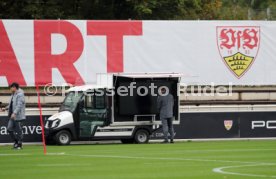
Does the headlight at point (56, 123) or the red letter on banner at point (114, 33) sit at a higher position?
the red letter on banner at point (114, 33)

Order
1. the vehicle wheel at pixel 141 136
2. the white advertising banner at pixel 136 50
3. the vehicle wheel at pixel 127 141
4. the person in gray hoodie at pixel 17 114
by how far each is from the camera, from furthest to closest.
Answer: the white advertising banner at pixel 136 50 → the vehicle wheel at pixel 127 141 → the vehicle wheel at pixel 141 136 → the person in gray hoodie at pixel 17 114

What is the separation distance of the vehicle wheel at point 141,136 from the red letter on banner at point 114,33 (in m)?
4.12

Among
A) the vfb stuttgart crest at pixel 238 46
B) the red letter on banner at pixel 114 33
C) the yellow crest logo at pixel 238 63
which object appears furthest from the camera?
the yellow crest logo at pixel 238 63

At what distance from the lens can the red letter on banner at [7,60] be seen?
31984 millimetres

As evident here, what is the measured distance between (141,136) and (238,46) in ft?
22.2

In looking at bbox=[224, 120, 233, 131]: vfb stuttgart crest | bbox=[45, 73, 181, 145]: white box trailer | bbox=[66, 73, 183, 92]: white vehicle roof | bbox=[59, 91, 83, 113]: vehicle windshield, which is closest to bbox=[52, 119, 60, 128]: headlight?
bbox=[45, 73, 181, 145]: white box trailer

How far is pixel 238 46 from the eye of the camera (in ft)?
112

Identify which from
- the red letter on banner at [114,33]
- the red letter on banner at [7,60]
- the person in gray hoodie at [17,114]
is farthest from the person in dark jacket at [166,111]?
the red letter on banner at [7,60]

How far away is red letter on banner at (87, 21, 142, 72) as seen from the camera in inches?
1302

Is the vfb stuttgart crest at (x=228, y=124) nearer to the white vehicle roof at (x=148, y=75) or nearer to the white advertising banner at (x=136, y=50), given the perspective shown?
the white vehicle roof at (x=148, y=75)

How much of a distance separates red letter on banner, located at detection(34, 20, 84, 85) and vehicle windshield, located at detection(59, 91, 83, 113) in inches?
113

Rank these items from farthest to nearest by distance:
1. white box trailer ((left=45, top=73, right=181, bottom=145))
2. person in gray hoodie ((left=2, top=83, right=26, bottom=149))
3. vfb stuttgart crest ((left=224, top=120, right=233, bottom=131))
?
1. vfb stuttgart crest ((left=224, top=120, right=233, bottom=131))
2. white box trailer ((left=45, top=73, right=181, bottom=145))
3. person in gray hoodie ((left=2, top=83, right=26, bottom=149))

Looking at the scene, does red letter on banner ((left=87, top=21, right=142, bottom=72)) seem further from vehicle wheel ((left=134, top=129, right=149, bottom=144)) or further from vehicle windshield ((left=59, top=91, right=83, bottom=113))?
vehicle wheel ((left=134, top=129, right=149, bottom=144))

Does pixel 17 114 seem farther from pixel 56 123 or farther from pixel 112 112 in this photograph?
pixel 112 112
